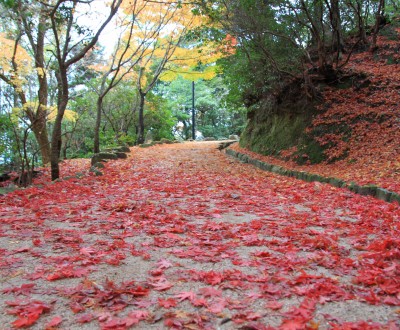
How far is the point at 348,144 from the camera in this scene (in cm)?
888

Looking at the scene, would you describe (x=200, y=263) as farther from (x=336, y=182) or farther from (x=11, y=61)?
(x=11, y=61)

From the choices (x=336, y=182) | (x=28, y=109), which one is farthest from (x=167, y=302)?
(x=28, y=109)

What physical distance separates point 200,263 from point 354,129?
7663mm

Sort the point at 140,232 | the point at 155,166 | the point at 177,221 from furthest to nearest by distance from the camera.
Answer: the point at 155,166 < the point at 177,221 < the point at 140,232

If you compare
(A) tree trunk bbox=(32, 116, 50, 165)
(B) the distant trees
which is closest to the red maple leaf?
(B) the distant trees

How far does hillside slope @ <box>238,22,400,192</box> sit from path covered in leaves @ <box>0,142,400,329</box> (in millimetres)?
2054

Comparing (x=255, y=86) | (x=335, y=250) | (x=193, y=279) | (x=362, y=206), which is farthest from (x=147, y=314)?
(x=255, y=86)

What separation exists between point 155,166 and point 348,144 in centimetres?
593

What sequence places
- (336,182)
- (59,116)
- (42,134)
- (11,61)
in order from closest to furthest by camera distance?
1. (336,182)
2. (59,116)
3. (11,61)
4. (42,134)

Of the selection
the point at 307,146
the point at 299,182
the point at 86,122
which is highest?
the point at 86,122

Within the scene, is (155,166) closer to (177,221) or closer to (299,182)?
(299,182)

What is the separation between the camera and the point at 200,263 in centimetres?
303

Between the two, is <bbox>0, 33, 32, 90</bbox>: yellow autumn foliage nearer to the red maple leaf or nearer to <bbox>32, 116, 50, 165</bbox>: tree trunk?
<bbox>32, 116, 50, 165</bbox>: tree trunk

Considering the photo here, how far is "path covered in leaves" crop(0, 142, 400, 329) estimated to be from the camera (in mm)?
2139
